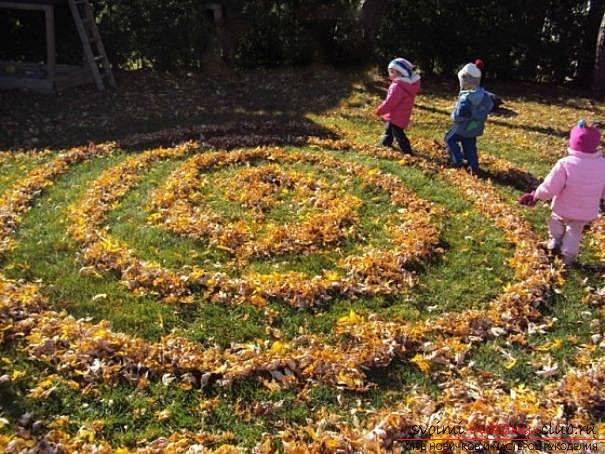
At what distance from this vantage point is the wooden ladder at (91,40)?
46.2ft

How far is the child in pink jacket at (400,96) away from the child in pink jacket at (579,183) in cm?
400

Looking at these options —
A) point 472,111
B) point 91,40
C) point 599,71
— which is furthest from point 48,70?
point 599,71

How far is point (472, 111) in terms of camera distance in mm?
9570

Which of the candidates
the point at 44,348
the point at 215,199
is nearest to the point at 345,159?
the point at 215,199

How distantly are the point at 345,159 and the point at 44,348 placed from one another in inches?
247

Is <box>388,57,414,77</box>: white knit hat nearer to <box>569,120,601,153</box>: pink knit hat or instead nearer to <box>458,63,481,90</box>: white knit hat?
<box>458,63,481,90</box>: white knit hat

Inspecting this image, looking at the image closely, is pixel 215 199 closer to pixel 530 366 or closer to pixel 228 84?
pixel 530 366

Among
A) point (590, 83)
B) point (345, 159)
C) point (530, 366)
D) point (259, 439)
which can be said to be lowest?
point (259, 439)

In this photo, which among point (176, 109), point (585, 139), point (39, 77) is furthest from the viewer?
point (39, 77)

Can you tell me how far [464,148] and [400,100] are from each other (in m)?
1.35

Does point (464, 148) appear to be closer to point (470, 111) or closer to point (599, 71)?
point (470, 111)

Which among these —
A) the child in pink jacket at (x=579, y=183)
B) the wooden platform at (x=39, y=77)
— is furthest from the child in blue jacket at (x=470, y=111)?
the wooden platform at (x=39, y=77)

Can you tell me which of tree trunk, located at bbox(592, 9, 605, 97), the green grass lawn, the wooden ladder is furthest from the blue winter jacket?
the wooden ladder

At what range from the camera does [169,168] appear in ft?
33.1
